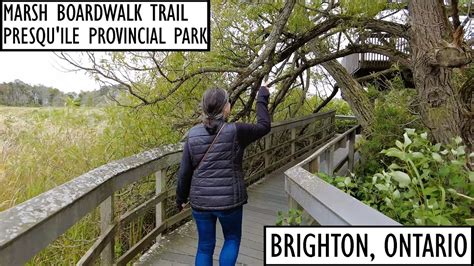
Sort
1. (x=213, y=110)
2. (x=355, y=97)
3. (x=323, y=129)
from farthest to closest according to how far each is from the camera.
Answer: (x=323, y=129), (x=355, y=97), (x=213, y=110)

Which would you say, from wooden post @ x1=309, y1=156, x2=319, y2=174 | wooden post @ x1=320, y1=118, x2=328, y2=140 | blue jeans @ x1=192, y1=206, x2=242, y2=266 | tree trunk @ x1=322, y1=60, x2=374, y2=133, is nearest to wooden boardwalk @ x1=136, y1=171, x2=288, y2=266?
blue jeans @ x1=192, y1=206, x2=242, y2=266

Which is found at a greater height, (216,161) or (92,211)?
(216,161)

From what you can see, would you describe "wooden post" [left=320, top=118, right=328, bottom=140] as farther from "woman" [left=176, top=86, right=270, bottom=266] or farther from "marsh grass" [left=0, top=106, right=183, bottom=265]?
"woman" [left=176, top=86, right=270, bottom=266]

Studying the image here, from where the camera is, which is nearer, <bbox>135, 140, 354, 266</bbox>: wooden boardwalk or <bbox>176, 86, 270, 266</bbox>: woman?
<bbox>176, 86, 270, 266</bbox>: woman

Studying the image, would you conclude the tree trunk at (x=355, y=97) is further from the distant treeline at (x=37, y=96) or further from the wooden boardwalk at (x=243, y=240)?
the distant treeline at (x=37, y=96)

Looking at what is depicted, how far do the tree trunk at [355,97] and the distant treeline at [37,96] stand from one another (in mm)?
4683

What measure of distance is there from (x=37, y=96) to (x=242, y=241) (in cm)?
466

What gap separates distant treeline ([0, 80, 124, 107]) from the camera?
5.78 m

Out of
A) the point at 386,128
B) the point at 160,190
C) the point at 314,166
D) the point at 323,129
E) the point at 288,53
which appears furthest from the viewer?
the point at 323,129

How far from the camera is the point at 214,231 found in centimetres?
273

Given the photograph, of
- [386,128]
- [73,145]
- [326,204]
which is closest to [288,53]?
[386,128]

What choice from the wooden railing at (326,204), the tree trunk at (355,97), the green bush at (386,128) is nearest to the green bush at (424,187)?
the wooden railing at (326,204)

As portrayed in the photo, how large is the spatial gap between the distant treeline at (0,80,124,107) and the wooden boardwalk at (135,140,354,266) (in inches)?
97.7

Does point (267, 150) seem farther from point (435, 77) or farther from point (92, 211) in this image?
point (92, 211)
